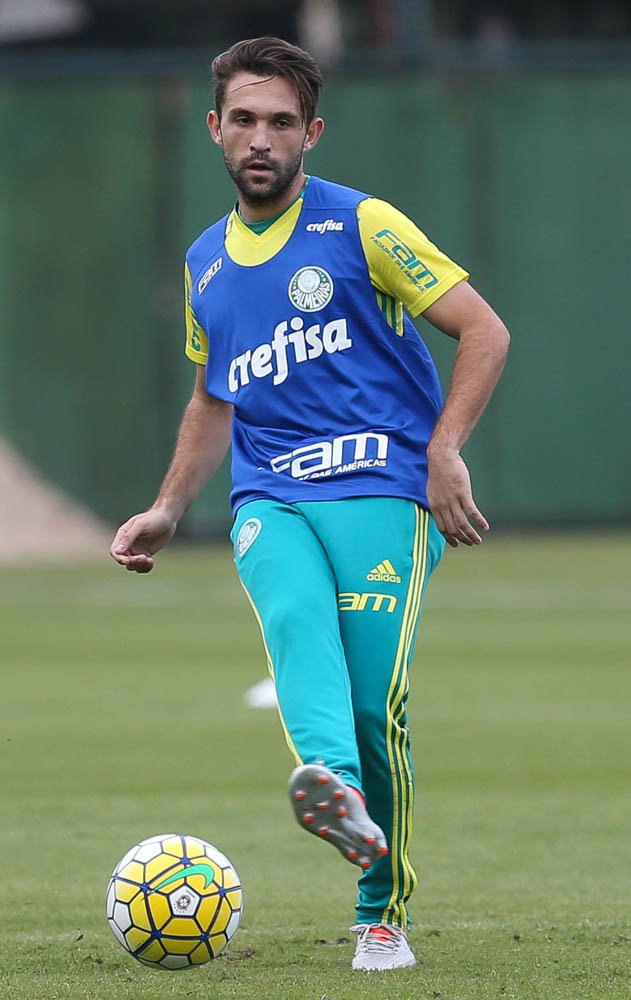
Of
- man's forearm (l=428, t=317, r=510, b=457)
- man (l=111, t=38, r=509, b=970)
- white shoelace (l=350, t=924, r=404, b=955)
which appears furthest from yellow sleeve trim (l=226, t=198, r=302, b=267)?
white shoelace (l=350, t=924, r=404, b=955)

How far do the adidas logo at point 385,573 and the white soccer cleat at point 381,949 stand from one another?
1013 millimetres

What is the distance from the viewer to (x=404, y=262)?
5348 millimetres

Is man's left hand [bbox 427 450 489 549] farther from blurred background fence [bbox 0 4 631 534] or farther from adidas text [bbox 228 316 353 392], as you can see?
blurred background fence [bbox 0 4 631 534]

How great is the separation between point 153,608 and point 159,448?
6.42m

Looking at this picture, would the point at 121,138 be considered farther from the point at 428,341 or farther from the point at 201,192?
the point at 428,341

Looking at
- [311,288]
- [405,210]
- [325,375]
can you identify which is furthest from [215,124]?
[405,210]

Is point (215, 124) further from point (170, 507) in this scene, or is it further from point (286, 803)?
point (286, 803)

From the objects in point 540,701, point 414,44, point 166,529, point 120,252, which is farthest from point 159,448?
point 166,529

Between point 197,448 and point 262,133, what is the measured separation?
106cm

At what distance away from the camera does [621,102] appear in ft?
76.4

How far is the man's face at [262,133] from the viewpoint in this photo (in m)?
5.40

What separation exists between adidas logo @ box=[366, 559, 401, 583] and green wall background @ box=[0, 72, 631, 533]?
696 inches

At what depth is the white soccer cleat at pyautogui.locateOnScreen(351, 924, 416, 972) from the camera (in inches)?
213

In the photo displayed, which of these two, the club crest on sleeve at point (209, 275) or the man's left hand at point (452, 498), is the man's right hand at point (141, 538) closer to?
the club crest on sleeve at point (209, 275)
